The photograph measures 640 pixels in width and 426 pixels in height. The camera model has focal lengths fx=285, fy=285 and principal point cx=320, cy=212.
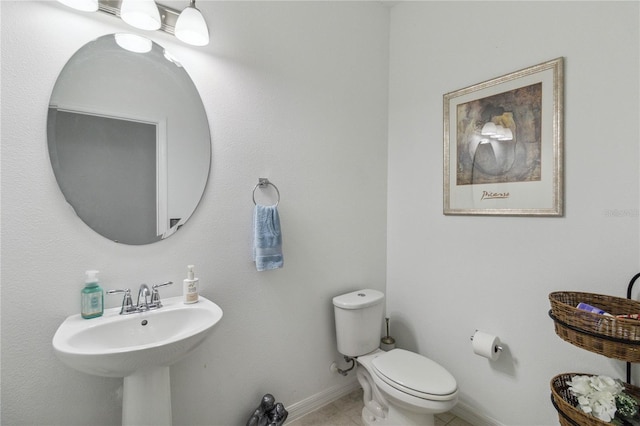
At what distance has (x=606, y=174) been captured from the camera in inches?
50.0

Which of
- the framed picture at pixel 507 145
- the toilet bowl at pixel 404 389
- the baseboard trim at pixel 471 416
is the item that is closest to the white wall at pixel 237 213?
the toilet bowl at pixel 404 389

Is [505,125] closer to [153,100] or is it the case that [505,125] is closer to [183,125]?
[183,125]

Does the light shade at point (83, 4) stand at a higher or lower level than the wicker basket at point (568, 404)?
higher

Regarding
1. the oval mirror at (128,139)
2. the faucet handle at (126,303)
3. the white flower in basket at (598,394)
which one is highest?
the oval mirror at (128,139)

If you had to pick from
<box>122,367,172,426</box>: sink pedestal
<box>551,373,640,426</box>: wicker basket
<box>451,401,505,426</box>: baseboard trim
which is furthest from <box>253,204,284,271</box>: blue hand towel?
<box>451,401,505,426</box>: baseboard trim

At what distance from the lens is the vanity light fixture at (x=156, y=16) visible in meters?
1.12

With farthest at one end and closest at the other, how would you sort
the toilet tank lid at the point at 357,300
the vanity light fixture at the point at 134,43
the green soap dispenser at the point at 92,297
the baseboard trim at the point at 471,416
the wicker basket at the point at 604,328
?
the toilet tank lid at the point at 357,300
the baseboard trim at the point at 471,416
the vanity light fixture at the point at 134,43
the green soap dispenser at the point at 92,297
the wicker basket at the point at 604,328

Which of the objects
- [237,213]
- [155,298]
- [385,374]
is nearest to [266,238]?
[237,213]

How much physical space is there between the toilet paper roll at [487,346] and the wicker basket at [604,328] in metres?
0.42

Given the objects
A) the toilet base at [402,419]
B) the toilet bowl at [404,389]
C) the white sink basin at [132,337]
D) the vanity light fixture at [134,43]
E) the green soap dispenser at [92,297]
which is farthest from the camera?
the toilet base at [402,419]

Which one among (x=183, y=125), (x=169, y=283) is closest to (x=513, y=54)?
(x=183, y=125)

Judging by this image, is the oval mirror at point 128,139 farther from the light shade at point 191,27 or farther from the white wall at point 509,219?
the white wall at point 509,219

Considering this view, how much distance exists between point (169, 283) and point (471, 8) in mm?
2274

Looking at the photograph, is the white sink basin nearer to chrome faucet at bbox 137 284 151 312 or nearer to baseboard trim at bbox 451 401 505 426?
chrome faucet at bbox 137 284 151 312
